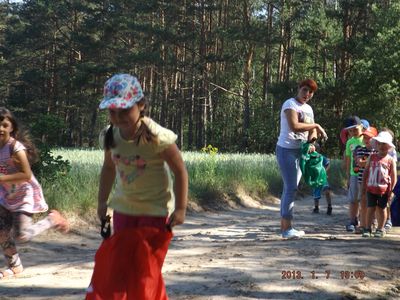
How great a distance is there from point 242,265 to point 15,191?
232cm

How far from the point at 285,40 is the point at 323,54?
10.0ft

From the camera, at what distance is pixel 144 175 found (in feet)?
11.1

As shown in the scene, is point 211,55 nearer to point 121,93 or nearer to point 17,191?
point 17,191

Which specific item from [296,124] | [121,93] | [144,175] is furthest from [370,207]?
[121,93]

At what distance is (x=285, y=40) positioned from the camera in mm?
41125

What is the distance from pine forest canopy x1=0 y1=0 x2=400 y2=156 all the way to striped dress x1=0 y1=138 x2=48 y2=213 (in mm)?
22618

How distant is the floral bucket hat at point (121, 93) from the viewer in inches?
125

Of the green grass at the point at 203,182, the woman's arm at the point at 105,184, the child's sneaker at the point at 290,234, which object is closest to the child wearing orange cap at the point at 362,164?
the child's sneaker at the point at 290,234

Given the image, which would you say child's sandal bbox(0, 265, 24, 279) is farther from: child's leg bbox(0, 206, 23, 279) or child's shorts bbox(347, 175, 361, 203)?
child's shorts bbox(347, 175, 361, 203)

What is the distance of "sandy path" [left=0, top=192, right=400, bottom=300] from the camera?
4.69 m

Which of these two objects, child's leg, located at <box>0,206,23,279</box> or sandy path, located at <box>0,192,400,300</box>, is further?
child's leg, located at <box>0,206,23,279</box>

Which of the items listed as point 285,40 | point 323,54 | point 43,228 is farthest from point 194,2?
point 43,228

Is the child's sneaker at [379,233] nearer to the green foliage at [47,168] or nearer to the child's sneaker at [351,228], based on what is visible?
the child's sneaker at [351,228]

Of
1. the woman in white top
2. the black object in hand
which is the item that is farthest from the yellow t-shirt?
the woman in white top
